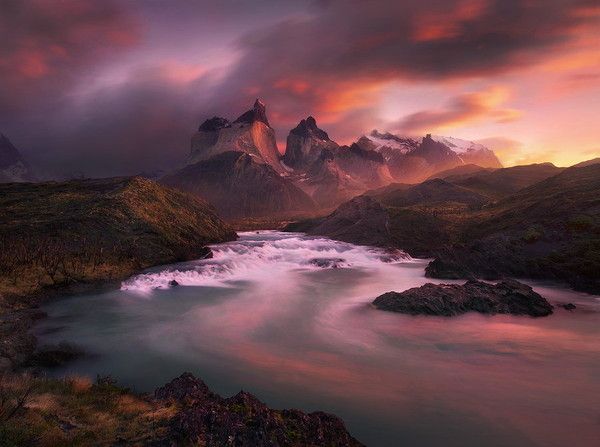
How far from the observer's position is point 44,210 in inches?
2643

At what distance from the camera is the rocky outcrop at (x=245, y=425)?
1279cm

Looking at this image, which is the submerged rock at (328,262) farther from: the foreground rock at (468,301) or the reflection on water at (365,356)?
the foreground rock at (468,301)

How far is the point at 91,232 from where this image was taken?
58156 mm

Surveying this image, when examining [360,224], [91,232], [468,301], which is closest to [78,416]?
[468,301]

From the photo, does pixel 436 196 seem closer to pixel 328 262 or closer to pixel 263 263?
pixel 328 262

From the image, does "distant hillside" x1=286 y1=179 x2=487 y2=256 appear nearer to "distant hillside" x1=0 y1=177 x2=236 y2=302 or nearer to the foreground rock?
"distant hillside" x1=0 y1=177 x2=236 y2=302

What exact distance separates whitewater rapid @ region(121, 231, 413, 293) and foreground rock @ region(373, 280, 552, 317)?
78.3 feet

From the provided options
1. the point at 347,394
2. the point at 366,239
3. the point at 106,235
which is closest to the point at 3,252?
the point at 106,235

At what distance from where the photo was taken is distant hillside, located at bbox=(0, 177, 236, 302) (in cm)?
A: 4491

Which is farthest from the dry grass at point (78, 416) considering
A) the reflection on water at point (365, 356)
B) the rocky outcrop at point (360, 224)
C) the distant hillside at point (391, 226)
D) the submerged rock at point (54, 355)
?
the rocky outcrop at point (360, 224)

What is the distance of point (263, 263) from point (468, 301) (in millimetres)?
40585

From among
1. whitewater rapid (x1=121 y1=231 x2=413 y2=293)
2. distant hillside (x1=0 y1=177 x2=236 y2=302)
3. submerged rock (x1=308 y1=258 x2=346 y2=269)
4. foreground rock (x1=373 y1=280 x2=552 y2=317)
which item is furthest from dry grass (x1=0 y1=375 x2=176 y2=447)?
submerged rock (x1=308 y1=258 x2=346 y2=269)

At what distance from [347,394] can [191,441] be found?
10666 millimetres

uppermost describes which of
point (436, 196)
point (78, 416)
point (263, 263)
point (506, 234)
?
point (436, 196)
